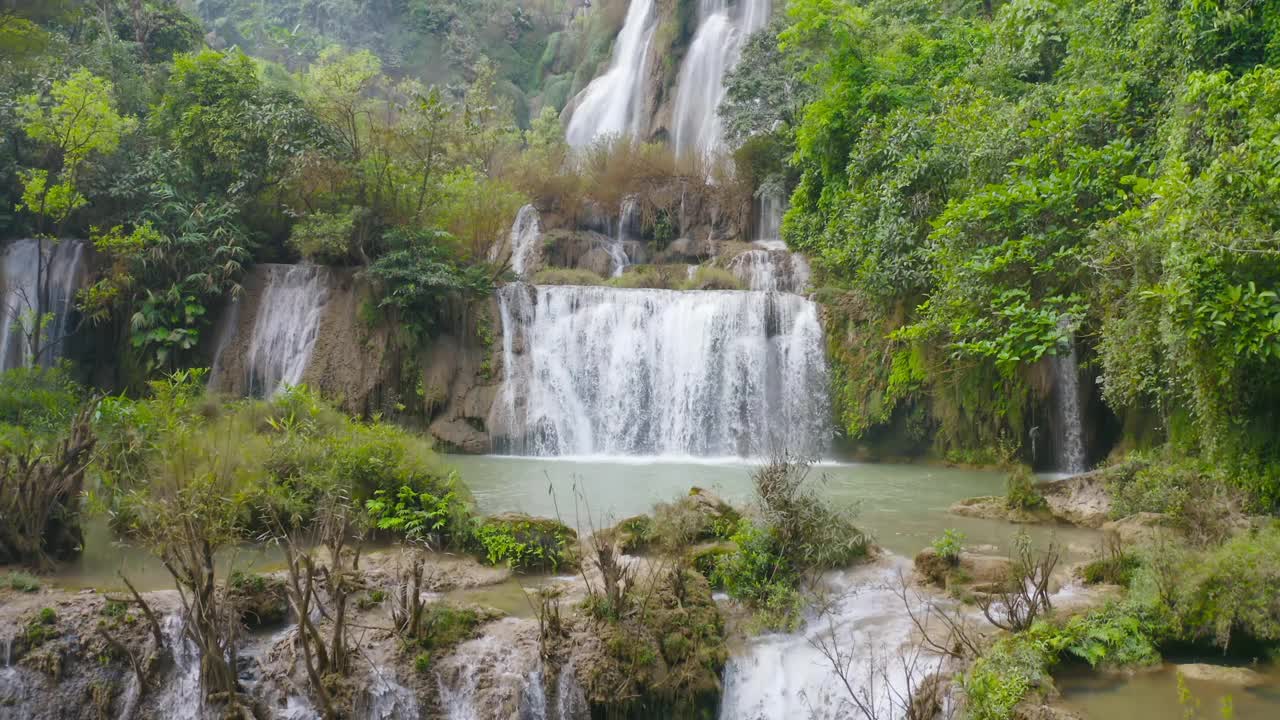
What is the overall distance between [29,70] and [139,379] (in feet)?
27.0

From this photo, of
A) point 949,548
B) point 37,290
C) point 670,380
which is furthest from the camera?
point 670,380

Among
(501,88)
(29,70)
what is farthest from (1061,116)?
(501,88)

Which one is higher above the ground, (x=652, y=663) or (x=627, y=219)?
(x=627, y=219)

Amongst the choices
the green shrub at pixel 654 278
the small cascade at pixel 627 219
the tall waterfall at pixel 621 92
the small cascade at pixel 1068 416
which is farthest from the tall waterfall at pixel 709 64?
the small cascade at pixel 1068 416

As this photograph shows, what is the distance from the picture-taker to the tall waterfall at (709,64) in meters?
31.1

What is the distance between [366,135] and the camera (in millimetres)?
21109

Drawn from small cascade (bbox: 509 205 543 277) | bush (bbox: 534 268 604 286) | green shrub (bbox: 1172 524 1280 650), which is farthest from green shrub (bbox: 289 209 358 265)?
green shrub (bbox: 1172 524 1280 650)

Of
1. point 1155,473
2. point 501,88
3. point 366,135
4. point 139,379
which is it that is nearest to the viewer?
point 1155,473

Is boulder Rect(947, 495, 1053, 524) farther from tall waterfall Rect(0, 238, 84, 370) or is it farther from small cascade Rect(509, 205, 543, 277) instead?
tall waterfall Rect(0, 238, 84, 370)

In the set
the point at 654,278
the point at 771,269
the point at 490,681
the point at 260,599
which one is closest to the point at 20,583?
the point at 260,599

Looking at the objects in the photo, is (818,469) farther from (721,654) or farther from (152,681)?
(152,681)

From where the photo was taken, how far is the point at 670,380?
18.6 m

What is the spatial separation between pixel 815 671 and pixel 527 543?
3.16m

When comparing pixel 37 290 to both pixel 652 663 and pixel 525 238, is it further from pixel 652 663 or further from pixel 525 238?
pixel 652 663
